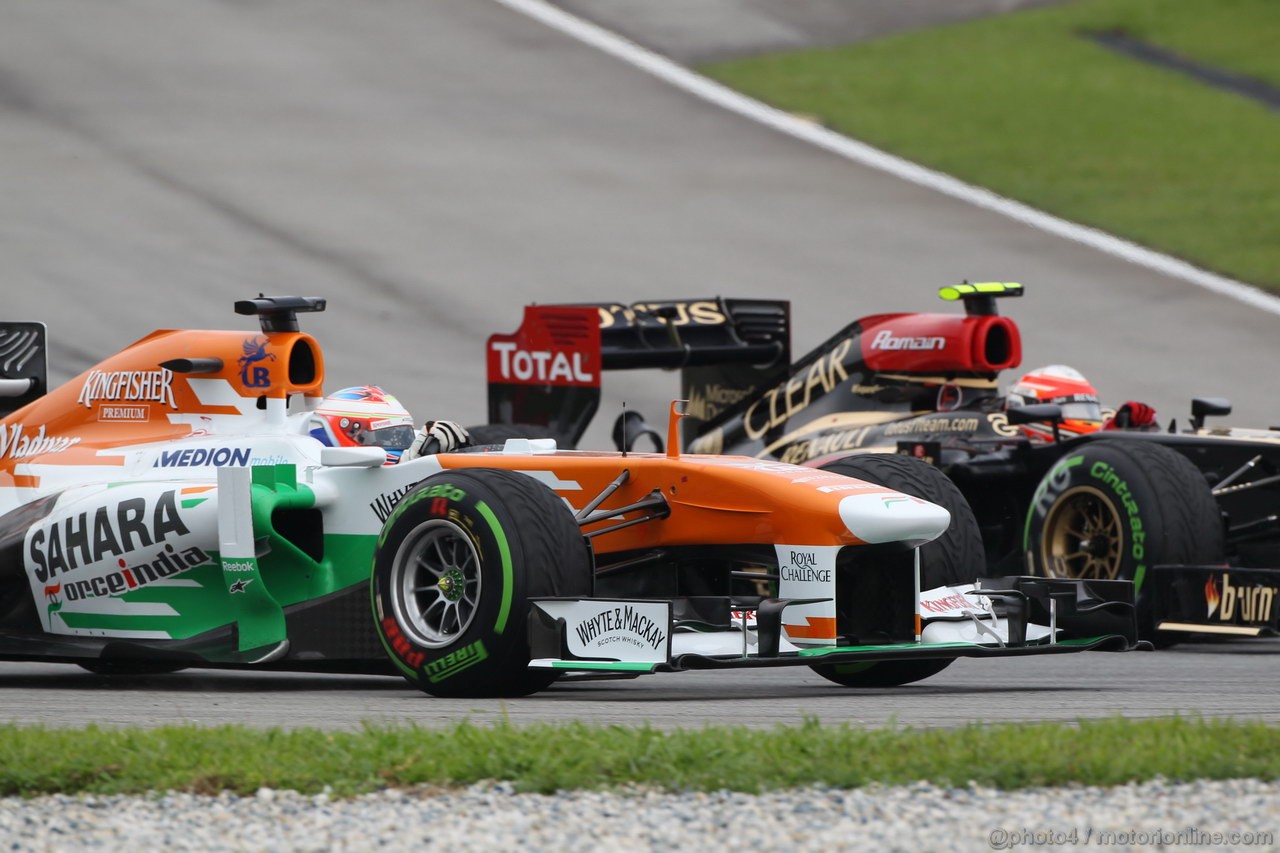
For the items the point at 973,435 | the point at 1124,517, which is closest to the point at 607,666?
the point at 1124,517

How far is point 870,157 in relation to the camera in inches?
1433

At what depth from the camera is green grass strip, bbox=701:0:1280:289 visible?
34.3 m

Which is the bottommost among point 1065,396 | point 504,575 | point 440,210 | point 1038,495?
point 504,575

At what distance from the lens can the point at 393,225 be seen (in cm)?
3231

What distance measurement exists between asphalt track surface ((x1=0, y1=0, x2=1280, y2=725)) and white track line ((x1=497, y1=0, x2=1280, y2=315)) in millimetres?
353

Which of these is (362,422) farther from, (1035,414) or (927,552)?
(1035,414)

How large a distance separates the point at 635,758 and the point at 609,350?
969 cm

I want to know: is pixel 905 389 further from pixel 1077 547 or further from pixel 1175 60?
pixel 1175 60

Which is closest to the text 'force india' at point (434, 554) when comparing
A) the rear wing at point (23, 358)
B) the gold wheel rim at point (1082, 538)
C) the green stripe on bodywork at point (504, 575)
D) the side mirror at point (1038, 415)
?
the green stripe on bodywork at point (504, 575)

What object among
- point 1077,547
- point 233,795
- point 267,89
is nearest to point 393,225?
point 267,89

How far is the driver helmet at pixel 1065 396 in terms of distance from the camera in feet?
47.4

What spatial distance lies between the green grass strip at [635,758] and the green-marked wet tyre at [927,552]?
2.65 meters

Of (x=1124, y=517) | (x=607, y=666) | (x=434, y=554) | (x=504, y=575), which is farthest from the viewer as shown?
(x=1124, y=517)

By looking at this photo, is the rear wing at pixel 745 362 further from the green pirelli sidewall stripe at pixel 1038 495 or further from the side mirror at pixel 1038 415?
the green pirelli sidewall stripe at pixel 1038 495
